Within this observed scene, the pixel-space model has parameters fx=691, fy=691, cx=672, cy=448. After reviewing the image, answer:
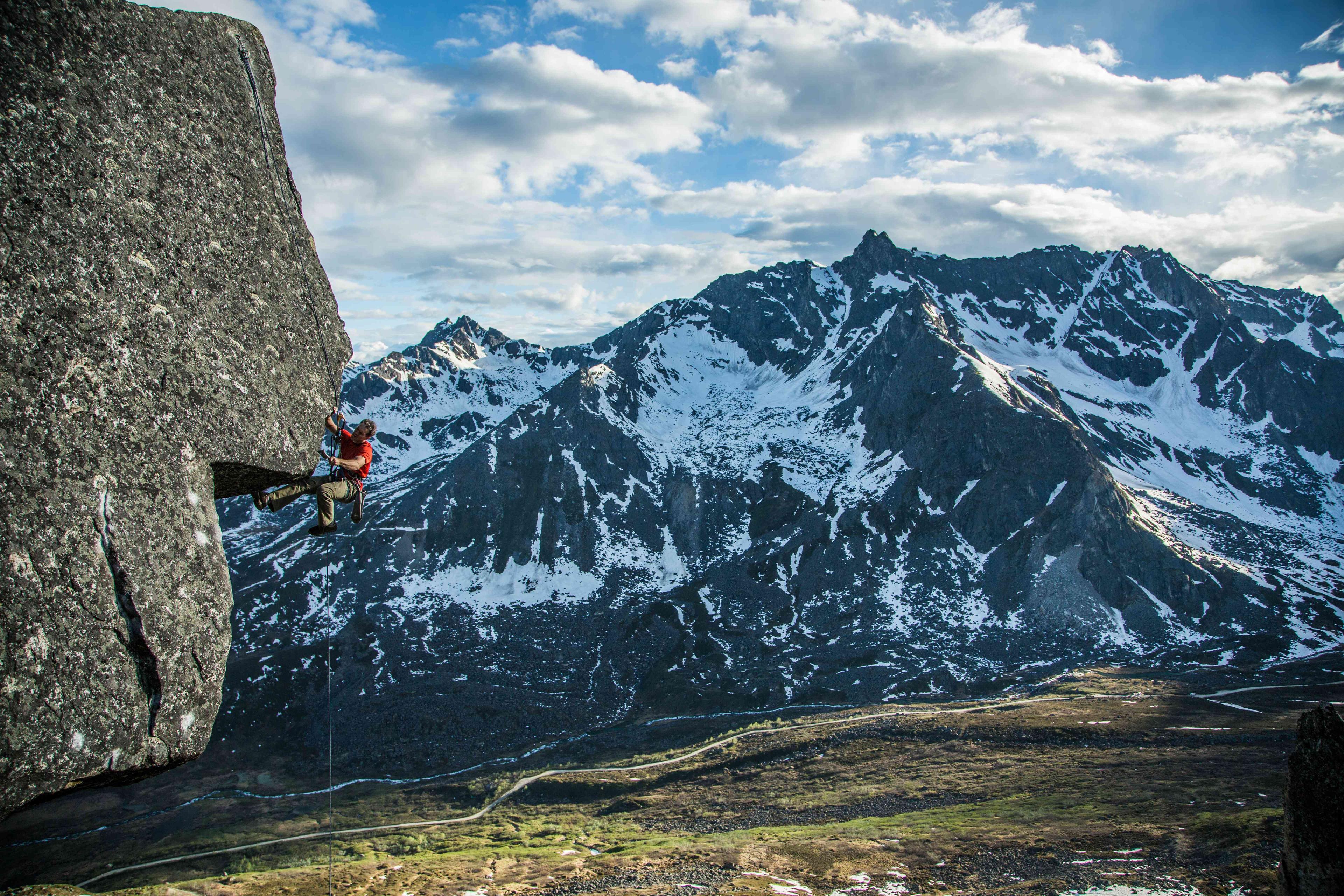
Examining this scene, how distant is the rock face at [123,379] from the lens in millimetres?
5973

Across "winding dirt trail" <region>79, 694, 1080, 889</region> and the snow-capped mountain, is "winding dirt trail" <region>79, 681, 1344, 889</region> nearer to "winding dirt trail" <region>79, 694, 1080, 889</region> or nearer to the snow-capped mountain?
A: "winding dirt trail" <region>79, 694, 1080, 889</region>

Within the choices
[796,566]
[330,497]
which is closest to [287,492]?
[330,497]

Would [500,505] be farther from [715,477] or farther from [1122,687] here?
[1122,687]

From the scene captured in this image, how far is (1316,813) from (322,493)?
19188mm

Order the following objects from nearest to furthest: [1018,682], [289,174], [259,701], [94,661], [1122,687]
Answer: [94,661]
[289,174]
[1122,687]
[1018,682]
[259,701]

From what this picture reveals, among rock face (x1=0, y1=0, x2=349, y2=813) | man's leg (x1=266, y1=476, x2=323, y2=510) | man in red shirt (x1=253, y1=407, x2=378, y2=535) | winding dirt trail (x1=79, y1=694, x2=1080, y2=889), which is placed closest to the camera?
rock face (x1=0, y1=0, x2=349, y2=813)

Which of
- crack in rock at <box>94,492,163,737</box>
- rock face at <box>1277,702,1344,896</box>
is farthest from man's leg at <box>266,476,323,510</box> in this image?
rock face at <box>1277,702,1344,896</box>

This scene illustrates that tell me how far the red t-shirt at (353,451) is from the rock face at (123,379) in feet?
8.61

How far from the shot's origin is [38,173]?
6504 mm

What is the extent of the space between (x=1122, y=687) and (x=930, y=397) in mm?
86542

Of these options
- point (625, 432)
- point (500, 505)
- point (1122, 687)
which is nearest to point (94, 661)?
point (1122, 687)

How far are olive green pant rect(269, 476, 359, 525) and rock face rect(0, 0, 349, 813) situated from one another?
1144 millimetres

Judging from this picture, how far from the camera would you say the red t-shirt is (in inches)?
448

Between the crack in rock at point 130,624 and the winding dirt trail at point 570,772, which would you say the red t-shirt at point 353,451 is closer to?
the crack in rock at point 130,624
